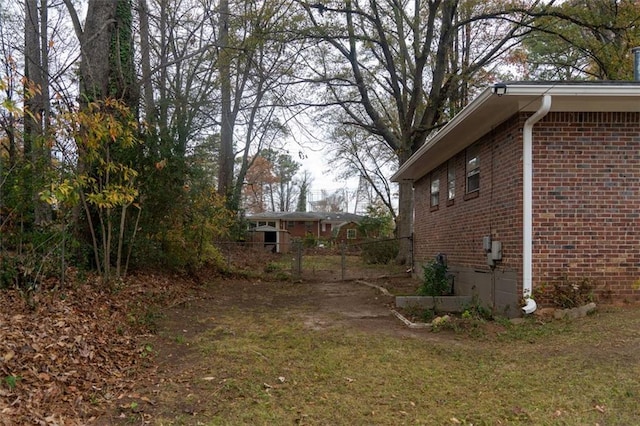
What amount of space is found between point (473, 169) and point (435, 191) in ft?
10.5

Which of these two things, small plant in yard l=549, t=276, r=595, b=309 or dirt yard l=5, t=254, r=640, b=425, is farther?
small plant in yard l=549, t=276, r=595, b=309

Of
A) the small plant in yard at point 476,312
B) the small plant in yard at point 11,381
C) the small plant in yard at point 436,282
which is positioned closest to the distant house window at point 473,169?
the small plant in yard at point 436,282

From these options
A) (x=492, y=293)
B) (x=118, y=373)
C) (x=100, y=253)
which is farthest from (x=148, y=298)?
(x=492, y=293)

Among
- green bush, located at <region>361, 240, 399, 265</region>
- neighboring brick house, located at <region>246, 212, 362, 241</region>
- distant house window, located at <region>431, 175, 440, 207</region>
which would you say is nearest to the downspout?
distant house window, located at <region>431, 175, 440, 207</region>

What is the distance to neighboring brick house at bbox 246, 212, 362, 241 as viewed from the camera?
122ft

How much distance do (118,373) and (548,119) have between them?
21.1 ft

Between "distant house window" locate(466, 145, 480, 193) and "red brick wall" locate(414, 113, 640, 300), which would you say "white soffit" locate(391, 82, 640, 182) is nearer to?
"red brick wall" locate(414, 113, 640, 300)

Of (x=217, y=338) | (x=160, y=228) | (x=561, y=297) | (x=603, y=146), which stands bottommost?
(x=217, y=338)

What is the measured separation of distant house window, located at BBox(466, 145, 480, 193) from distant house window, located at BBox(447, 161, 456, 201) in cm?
98

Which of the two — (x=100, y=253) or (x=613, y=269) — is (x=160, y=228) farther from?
(x=613, y=269)

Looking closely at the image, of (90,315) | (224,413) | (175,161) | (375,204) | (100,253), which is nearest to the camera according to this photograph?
(224,413)

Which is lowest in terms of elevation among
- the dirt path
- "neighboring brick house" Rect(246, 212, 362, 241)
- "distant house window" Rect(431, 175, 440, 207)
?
the dirt path

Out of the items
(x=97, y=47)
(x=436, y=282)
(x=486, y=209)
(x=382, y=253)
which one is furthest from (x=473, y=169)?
(x=382, y=253)

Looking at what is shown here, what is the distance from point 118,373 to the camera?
450 centimetres
